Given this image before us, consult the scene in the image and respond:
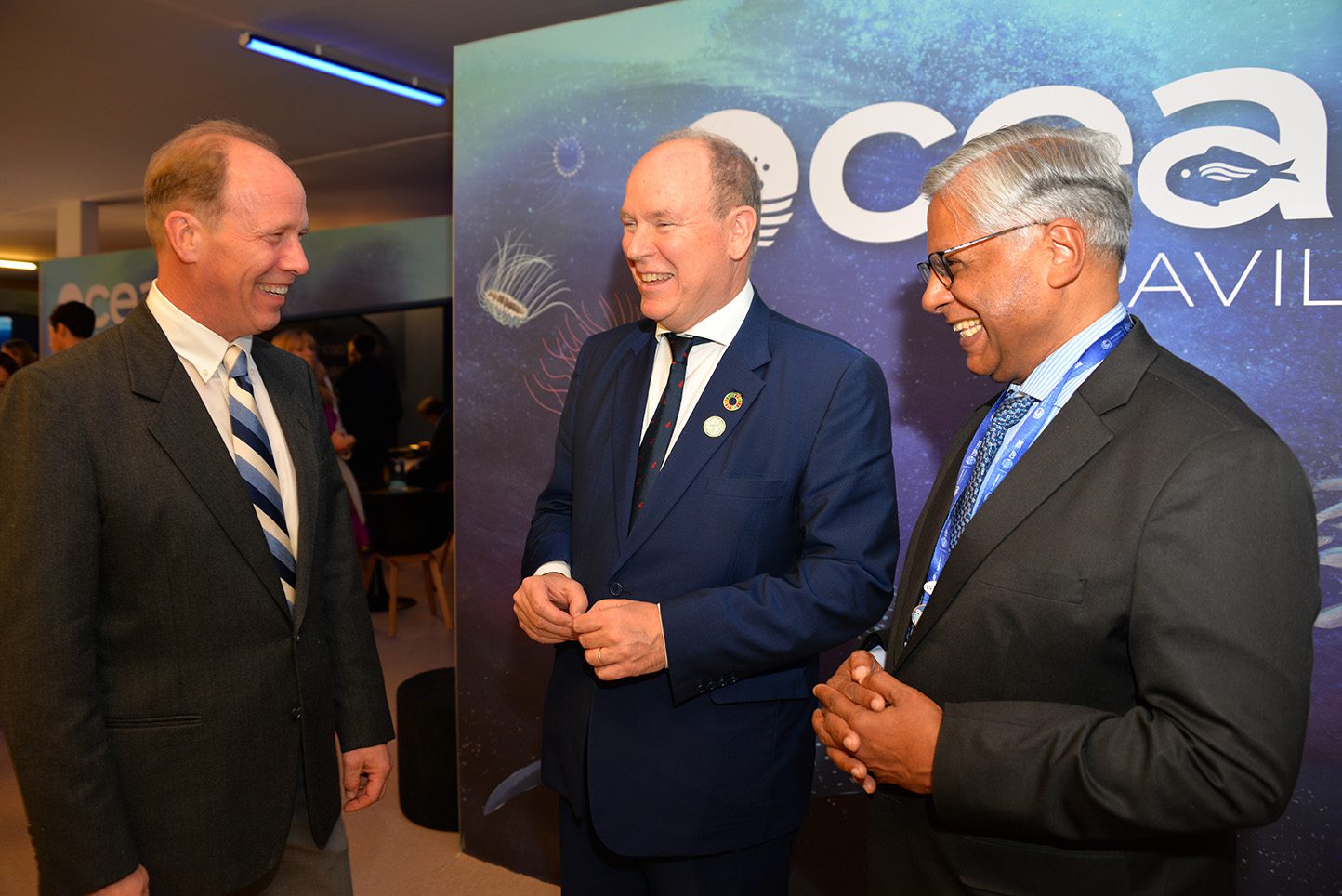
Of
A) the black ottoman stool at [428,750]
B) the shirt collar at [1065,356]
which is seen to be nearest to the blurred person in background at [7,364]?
the black ottoman stool at [428,750]

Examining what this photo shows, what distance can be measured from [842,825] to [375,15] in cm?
518

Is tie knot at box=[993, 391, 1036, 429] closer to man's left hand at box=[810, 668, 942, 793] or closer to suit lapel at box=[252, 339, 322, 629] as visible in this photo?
man's left hand at box=[810, 668, 942, 793]

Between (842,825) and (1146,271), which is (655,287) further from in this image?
(842,825)

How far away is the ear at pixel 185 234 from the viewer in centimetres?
173

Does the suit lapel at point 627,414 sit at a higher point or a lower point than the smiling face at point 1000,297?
lower

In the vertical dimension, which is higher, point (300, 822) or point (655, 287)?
point (655, 287)

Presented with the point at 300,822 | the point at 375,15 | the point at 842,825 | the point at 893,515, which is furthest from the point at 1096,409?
the point at 375,15

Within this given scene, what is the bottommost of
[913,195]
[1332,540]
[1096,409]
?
[1332,540]

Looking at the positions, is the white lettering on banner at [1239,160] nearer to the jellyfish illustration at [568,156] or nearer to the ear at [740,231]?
the ear at [740,231]

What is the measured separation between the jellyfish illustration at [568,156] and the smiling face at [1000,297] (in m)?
1.74

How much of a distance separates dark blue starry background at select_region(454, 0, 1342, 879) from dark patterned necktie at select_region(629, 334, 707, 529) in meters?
0.91

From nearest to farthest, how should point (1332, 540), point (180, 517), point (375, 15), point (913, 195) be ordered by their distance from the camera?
point (180, 517), point (1332, 540), point (913, 195), point (375, 15)

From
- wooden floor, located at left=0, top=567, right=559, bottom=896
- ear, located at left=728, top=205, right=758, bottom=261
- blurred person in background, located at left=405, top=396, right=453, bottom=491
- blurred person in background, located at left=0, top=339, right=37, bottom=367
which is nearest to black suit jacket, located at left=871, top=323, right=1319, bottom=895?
ear, located at left=728, top=205, right=758, bottom=261

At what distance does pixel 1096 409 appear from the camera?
4.47 feet
